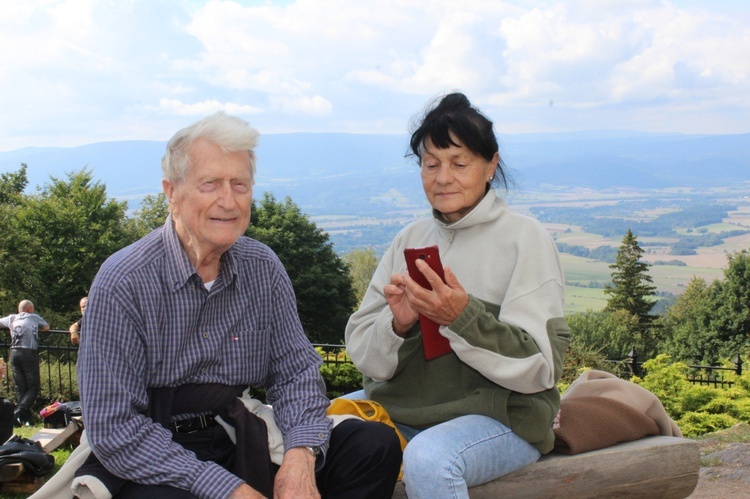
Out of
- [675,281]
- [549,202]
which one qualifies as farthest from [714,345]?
[549,202]

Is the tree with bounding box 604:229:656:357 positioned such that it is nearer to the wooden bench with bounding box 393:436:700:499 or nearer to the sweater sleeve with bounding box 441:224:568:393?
the wooden bench with bounding box 393:436:700:499

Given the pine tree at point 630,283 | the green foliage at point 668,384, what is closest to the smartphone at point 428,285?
the green foliage at point 668,384

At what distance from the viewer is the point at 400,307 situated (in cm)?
272

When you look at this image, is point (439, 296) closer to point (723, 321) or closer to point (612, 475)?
point (612, 475)

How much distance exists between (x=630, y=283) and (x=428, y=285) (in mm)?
55535

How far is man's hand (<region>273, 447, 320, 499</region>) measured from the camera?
2.32 m

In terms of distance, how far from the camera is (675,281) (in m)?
118

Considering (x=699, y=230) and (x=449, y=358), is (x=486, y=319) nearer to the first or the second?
(x=449, y=358)

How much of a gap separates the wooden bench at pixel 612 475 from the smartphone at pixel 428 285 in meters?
0.53

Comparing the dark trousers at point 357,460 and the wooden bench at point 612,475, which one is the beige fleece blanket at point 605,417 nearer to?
the wooden bench at point 612,475

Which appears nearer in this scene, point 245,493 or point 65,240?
point 245,493

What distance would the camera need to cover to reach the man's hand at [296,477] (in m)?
2.32

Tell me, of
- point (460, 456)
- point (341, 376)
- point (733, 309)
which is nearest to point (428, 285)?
point (460, 456)

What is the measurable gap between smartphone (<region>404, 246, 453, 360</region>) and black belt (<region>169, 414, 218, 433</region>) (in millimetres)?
835
